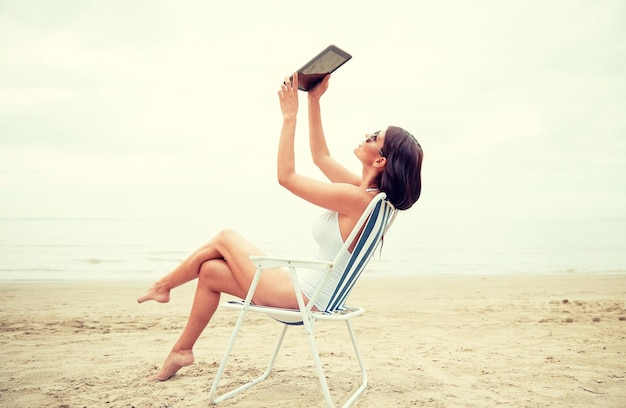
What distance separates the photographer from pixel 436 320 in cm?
576

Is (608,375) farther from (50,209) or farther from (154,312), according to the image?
(50,209)

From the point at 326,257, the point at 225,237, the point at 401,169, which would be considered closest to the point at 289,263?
the point at 326,257

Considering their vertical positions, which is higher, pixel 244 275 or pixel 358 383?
pixel 244 275

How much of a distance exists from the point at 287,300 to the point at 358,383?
1.04 m

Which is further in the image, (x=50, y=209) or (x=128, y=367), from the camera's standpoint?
(x=50, y=209)

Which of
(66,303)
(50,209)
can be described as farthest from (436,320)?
(50,209)

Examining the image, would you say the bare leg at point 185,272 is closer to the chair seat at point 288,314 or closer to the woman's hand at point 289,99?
the chair seat at point 288,314

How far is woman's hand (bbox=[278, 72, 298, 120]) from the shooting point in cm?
282

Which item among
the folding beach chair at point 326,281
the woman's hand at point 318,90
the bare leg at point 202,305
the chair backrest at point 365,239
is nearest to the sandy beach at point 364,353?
the bare leg at point 202,305

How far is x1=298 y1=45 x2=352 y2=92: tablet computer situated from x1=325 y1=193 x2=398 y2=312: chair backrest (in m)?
0.88

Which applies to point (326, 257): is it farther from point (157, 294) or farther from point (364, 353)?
point (364, 353)

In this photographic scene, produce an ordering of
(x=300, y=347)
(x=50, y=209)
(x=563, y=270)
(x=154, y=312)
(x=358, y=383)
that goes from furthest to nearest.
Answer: (x=50, y=209)
(x=563, y=270)
(x=154, y=312)
(x=300, y=347)
(x=358, y=383)

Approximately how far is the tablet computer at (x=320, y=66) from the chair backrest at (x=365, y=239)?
881mm

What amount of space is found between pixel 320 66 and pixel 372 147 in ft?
2.00
